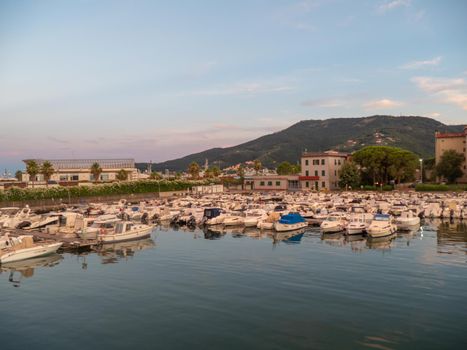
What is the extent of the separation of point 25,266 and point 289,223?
1370 inches

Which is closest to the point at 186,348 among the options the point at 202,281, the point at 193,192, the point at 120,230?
the point at 202,281

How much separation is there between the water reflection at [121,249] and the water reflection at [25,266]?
470cm

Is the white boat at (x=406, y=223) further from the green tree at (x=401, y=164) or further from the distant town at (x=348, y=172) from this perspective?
the green tree at (x=401, y=164)

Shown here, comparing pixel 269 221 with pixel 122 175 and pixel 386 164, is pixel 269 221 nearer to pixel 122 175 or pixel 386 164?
pixel 386 164

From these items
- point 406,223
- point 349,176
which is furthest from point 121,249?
point 349,176

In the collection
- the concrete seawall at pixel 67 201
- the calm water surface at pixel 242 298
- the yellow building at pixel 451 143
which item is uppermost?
the yellow building at pixel 451 143

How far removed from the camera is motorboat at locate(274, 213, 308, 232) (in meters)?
60.8

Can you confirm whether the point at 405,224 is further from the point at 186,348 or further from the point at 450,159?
the point at 450,159

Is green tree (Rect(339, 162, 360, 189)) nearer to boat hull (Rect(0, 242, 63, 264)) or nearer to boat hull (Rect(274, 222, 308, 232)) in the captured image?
boat hull (Rect(274, 222, 308, 232))

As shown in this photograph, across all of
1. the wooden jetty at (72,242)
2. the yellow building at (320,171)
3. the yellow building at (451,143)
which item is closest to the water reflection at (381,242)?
the wooden jetty at (72,242)

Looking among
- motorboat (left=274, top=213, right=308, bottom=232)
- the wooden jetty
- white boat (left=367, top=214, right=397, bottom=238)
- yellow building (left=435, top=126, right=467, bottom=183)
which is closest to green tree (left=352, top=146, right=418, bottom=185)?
yellow building (left=435, top=126, right=467, bottom=183)

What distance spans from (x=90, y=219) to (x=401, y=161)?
347ft

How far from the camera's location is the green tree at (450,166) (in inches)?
5256

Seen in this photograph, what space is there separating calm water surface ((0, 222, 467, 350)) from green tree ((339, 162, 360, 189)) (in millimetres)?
88000
